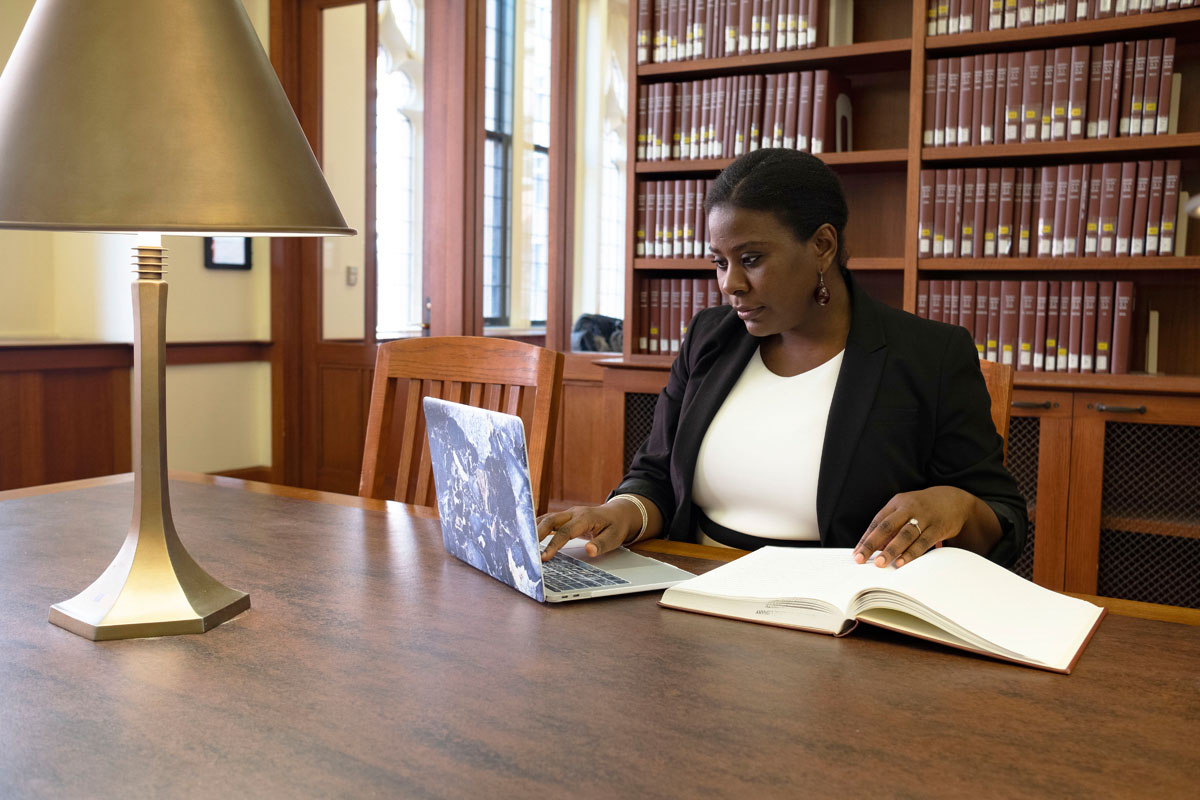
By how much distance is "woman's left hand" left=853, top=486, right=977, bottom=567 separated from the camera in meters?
1.12

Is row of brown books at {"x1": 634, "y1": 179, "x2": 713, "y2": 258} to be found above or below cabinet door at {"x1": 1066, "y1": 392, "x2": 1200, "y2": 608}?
above

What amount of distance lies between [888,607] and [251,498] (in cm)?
102

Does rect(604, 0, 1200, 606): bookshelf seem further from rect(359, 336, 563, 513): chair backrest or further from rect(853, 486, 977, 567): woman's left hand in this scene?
rect(853, 486, 977, 567): woman's left hand

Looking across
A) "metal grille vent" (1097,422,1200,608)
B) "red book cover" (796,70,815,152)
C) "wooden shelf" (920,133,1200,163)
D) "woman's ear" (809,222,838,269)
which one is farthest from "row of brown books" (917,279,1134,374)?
"woman's ear" (809,222,838,269)

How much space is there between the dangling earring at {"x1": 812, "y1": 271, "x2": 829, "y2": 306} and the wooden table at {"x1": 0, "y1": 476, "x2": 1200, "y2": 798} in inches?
27.0

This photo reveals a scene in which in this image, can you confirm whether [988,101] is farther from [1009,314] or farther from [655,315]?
[655,315]

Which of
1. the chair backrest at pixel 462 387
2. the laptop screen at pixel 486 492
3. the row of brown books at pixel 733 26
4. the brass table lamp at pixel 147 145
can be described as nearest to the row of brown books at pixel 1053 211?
the row of brown books at pixel 733 26

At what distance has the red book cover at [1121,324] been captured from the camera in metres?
2.77

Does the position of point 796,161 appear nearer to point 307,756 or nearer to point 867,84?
point 307,756

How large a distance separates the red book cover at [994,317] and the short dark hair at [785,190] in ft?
4.85

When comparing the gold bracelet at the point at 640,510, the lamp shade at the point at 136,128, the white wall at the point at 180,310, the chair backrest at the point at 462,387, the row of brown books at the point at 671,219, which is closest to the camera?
the lamp shade at the point at 136,128

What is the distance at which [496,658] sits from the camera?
3.03ft

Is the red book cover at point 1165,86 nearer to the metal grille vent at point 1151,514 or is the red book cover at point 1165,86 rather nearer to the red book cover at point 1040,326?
the red book cover at point 1040,326

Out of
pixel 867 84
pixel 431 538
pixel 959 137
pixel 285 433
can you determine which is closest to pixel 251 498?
pixel 431 538
